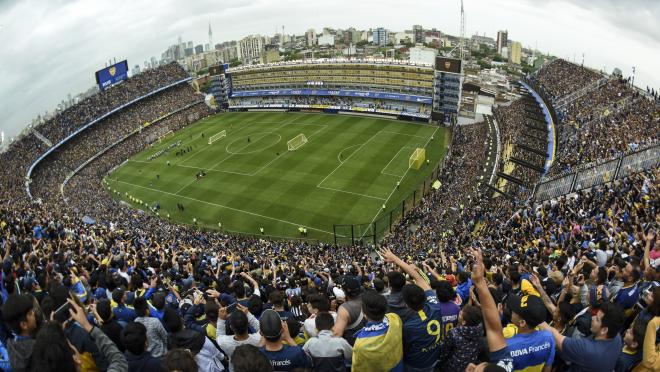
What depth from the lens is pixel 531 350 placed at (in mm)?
5250

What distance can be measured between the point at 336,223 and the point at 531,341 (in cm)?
3401

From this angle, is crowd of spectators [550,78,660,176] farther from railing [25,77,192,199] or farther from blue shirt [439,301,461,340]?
railing [25,77,192,199]

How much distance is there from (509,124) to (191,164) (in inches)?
1705

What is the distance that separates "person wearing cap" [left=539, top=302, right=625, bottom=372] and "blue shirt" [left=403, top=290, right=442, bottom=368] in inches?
66.9

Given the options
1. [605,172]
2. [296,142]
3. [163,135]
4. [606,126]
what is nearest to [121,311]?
[605,172]

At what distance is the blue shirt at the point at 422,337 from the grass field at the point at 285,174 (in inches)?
1253

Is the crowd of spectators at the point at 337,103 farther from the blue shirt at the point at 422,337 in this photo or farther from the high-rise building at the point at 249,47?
the high-rise building at the point at 249,47

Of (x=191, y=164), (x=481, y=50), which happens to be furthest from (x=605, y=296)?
(x=481, y=50)

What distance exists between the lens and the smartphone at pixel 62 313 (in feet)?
20.9

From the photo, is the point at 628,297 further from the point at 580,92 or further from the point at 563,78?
the point at 563,78

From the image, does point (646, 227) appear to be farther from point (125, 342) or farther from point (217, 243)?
point (217, 243)

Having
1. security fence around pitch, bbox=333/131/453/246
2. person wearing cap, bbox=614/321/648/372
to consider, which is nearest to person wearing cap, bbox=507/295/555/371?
person wearing cap, bbox=614/321/648/372

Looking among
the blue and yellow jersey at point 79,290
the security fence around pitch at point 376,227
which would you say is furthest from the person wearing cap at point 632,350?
the security fence around pitch at point 376,227

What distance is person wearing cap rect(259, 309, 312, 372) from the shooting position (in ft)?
17.5
